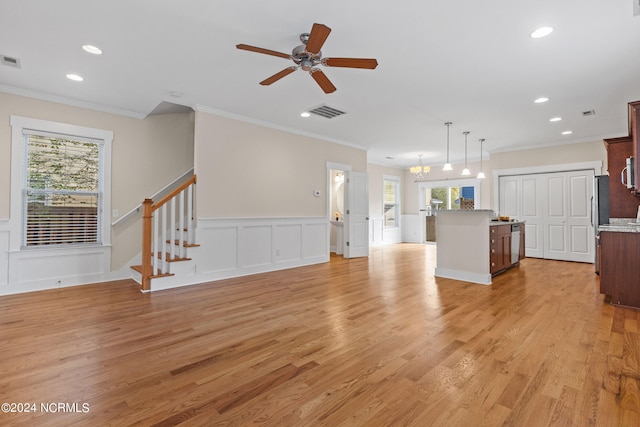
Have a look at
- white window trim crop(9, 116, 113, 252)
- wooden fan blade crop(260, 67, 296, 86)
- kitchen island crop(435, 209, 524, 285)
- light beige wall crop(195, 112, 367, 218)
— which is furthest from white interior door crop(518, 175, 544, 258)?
white window trim crop(9, 116, 113, 252)

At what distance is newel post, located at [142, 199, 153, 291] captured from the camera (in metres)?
4.12

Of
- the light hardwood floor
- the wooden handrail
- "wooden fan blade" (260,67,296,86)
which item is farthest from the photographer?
the wooden handrail

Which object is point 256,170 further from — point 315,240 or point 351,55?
point 351,55

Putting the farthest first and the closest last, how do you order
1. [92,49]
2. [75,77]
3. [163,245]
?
[163,245], [75,77], [92,49]

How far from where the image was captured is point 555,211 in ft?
22.3

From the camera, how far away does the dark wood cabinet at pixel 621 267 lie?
3361 millimetres

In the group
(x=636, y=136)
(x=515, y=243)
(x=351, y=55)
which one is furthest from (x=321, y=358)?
(x=515, y=243)

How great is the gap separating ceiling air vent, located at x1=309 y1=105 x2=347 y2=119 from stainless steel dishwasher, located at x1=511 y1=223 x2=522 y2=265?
12.2 feet

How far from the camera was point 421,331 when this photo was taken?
8.96ft

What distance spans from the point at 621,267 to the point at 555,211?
389 centimetres

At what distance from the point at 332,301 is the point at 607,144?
188 inches

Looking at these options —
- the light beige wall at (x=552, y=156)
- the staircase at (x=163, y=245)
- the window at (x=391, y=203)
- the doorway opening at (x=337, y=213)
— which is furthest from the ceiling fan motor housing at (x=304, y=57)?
the window at (x=391, y=203)

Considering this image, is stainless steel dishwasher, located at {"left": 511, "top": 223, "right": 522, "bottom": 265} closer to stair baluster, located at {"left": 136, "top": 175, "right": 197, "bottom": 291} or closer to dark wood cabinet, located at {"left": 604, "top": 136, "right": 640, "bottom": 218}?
dark wood cabinet, located at {"left": 604, "top": 136, "right": 640, "bottom": 218}

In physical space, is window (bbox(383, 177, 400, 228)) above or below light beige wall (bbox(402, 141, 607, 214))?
below
